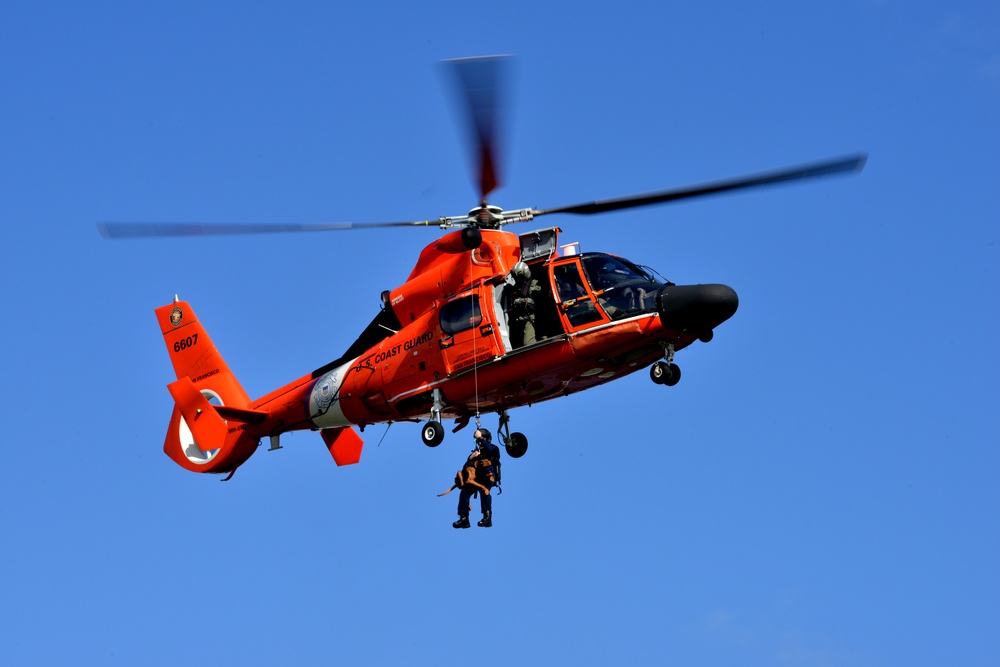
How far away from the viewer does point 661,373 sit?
72.7 feet

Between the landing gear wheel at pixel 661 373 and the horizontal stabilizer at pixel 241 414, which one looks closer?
the landing gear wheel at pixel 661 373

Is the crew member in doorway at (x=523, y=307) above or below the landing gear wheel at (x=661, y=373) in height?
above

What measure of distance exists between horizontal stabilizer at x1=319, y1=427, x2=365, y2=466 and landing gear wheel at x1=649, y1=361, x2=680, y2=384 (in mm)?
6742

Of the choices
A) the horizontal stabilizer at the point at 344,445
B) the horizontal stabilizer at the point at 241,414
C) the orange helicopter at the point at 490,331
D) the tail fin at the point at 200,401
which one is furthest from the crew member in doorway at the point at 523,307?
the tail fin at the point at 200,401

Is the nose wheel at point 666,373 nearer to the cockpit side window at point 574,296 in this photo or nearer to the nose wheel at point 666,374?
the nose wheel at point 666,374

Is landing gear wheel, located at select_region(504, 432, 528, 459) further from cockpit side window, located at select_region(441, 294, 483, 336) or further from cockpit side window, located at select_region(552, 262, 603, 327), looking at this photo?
cockpit side window, located at select_region(552, 262, 603, 327)

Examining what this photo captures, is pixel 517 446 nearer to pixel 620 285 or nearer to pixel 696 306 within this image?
pixel 620 285

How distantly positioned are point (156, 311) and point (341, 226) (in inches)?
324

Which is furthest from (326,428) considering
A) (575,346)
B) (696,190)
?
(696,190)

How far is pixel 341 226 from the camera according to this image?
22641 millimetres

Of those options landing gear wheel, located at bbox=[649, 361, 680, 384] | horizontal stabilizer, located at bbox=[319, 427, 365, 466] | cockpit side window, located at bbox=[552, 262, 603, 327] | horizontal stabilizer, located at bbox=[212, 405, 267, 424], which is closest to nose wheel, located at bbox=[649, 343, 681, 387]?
landing gear wheel, located at bbox=[649, 361, 680, 384]

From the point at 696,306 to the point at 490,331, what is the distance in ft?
11.3

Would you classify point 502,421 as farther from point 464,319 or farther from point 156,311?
point 156,311

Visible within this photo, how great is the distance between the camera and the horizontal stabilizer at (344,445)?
87.4 ft
